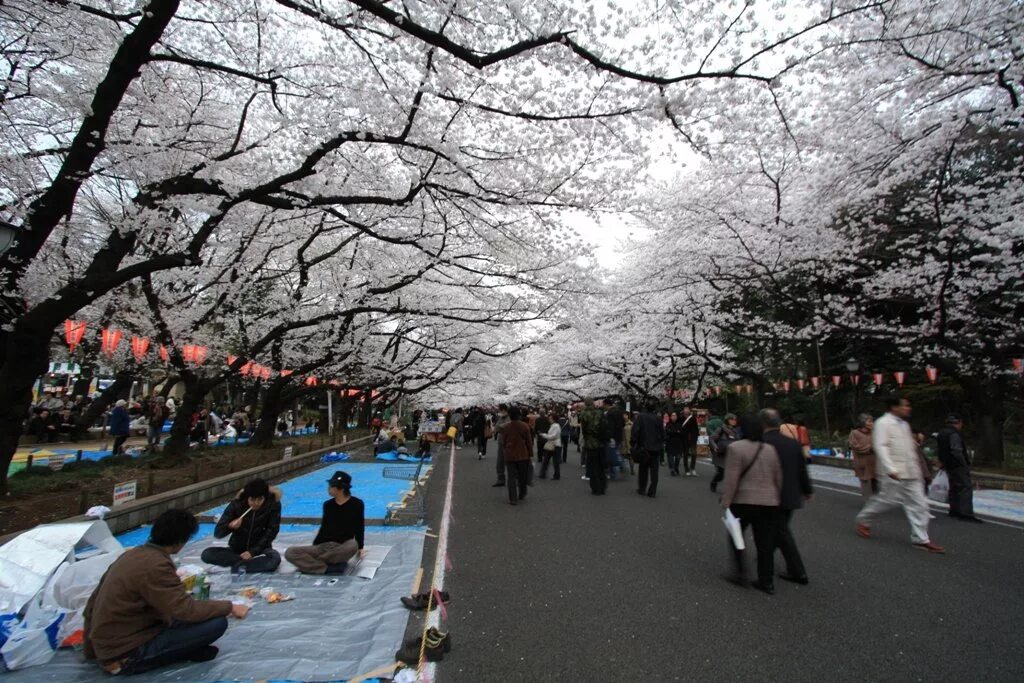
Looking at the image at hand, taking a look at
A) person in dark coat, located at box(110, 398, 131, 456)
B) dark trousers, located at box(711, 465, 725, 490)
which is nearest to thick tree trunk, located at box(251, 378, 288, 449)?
person in dark coat, located at box(110, 398, 131, 456)

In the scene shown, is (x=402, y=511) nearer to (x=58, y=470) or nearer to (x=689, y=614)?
(x=689, y=614)

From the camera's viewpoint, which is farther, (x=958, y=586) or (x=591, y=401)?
(x=591, y=401)

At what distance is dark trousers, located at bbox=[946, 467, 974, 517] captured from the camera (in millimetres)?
8078

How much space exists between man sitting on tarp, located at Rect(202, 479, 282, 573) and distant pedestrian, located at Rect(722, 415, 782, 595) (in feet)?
14.6

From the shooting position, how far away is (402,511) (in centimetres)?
864

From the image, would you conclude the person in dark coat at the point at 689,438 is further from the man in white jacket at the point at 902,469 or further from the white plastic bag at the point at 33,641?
the white plastic bag at the point at 33,641

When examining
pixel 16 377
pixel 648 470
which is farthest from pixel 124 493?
pixel 648 470

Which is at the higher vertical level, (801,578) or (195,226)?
(195,226)

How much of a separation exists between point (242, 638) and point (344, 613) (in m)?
0.79

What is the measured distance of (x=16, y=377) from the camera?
731 centimetres

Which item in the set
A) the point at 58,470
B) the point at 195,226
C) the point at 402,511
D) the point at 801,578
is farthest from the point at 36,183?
the point at 801,578

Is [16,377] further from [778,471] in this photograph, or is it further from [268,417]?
[268,417]

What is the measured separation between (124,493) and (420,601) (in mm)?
4950

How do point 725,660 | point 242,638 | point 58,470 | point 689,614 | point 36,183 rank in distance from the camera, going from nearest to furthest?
point 725,660 < point 242,638 < point 689,614 < point 58,470 < point 36,183
